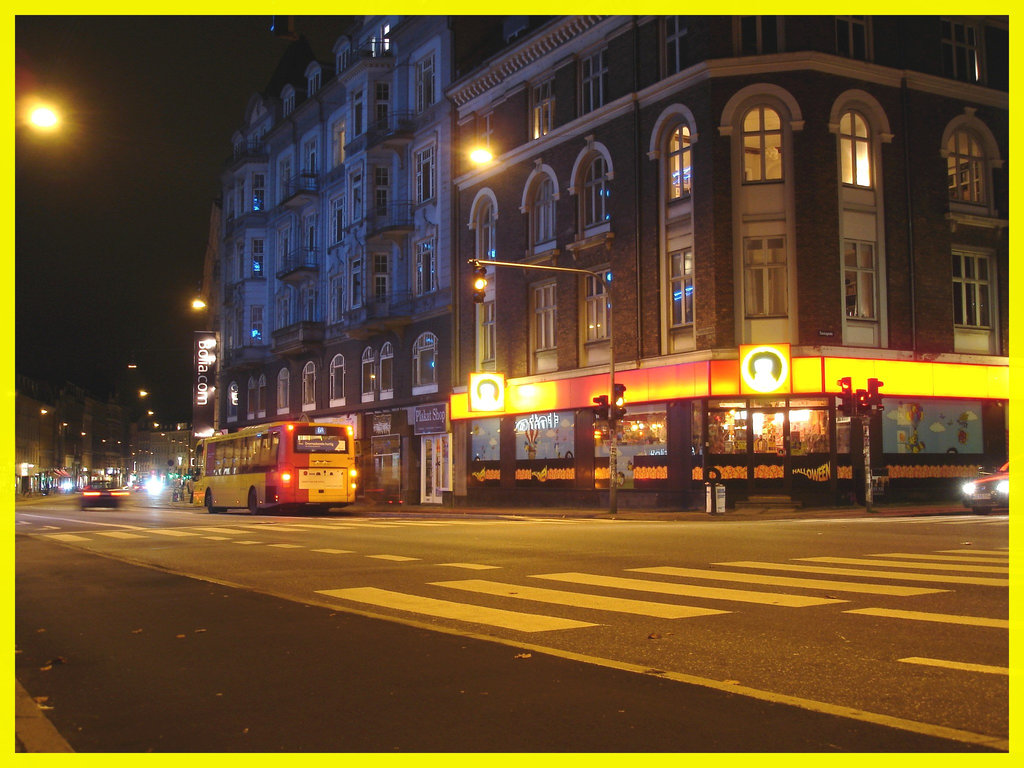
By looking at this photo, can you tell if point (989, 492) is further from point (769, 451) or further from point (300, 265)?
point (300, 265)

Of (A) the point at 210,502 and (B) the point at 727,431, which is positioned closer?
(B) the point at 727,431

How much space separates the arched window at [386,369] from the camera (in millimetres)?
48469

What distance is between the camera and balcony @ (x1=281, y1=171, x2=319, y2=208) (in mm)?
55906

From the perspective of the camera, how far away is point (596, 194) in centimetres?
3678

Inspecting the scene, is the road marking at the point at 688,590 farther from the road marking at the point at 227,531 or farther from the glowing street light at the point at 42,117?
the road marking at the point at 227,531

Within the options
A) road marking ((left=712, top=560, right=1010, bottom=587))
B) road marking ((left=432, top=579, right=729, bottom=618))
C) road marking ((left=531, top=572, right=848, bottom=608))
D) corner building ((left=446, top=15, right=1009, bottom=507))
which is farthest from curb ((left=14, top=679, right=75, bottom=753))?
corner building ((left=446, top=15, right=1009, bottom=507))

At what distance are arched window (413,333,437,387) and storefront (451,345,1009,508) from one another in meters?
10.2

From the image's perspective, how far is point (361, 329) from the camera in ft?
159

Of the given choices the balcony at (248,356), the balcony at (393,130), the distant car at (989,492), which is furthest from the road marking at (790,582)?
the balcony at (248,356)

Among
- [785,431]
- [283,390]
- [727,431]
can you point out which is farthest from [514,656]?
[283,390]

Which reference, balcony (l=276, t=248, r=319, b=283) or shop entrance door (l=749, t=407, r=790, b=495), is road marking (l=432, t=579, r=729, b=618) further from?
balcony (l=276, t=248, r=319, b=283)

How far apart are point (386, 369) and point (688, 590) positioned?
38.8 m

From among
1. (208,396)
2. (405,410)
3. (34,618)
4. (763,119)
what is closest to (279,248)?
(208,396)

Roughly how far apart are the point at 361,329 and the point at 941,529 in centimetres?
3319
